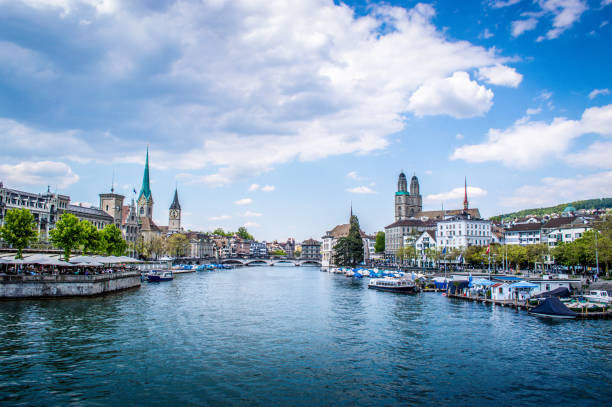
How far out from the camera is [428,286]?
73.6 meters

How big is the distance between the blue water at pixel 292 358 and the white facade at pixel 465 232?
88.9 metres

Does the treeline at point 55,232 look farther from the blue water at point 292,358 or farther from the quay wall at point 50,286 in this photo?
the blue water at point 292,358

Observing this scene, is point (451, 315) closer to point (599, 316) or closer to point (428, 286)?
point (599, 316)

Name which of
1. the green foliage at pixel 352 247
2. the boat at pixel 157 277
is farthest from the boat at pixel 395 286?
the green foliage at pixel 352 247

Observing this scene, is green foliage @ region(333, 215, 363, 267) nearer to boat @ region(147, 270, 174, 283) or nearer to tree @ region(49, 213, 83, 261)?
boat @ region(147, 270, 174, 283)

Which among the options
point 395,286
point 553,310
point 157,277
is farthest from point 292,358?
point 157,277

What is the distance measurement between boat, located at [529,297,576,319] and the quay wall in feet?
163

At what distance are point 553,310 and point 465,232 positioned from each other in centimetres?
9079

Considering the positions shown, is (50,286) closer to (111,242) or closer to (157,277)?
(111,242)

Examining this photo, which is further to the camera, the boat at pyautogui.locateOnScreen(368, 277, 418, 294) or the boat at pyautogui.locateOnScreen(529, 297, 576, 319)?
the boat at pyautogui.locateOnScreen(368, 277, 418, 294)

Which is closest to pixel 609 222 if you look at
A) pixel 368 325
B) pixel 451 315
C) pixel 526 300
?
pixel 526 300

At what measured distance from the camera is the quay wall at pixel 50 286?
46.7m

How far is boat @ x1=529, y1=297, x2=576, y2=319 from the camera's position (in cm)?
4162

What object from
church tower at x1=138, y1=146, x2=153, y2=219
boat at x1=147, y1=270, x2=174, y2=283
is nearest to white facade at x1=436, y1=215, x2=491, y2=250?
boat at x1=147, y1=270, x2=174, y2=283
